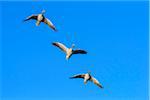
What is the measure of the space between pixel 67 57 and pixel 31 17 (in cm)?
293

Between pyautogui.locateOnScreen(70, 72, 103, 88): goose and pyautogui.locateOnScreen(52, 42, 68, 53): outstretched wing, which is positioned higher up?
pyautogui.locateOnScreen(52, 42, 68, 53): outstretched wing

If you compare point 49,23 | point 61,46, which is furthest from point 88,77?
point 49,23

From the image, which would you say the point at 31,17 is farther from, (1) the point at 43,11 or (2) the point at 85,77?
(2) the point at 85,77

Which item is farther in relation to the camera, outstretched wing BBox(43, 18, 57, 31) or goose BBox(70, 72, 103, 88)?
goose BBox(70, 72, 103, 88)

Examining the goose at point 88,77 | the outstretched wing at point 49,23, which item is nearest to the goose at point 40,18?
the outstretched wing at point 49,23

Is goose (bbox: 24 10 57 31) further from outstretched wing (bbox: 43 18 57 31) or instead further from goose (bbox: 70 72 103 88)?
goose (bbox: 70 72 103 88)

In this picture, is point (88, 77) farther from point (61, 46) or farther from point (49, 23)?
point (49, 23)

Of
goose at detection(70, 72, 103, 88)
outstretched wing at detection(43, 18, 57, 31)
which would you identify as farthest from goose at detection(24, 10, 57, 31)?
goose at detection(70, 72, 103, 88)

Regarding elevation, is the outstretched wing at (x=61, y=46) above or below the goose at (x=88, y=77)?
above

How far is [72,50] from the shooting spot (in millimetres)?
39344

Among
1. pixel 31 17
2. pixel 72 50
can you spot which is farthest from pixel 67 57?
pixel 31 17

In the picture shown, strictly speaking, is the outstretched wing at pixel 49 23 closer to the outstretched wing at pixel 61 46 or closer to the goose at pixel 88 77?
the outstretched wing at pixel 61 46

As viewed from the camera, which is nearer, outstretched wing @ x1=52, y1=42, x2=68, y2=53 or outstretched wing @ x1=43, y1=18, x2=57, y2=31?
outstretched wing @ x1=43, y1=18, x2=57, y2=31

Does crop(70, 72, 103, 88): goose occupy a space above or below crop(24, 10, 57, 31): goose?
below
